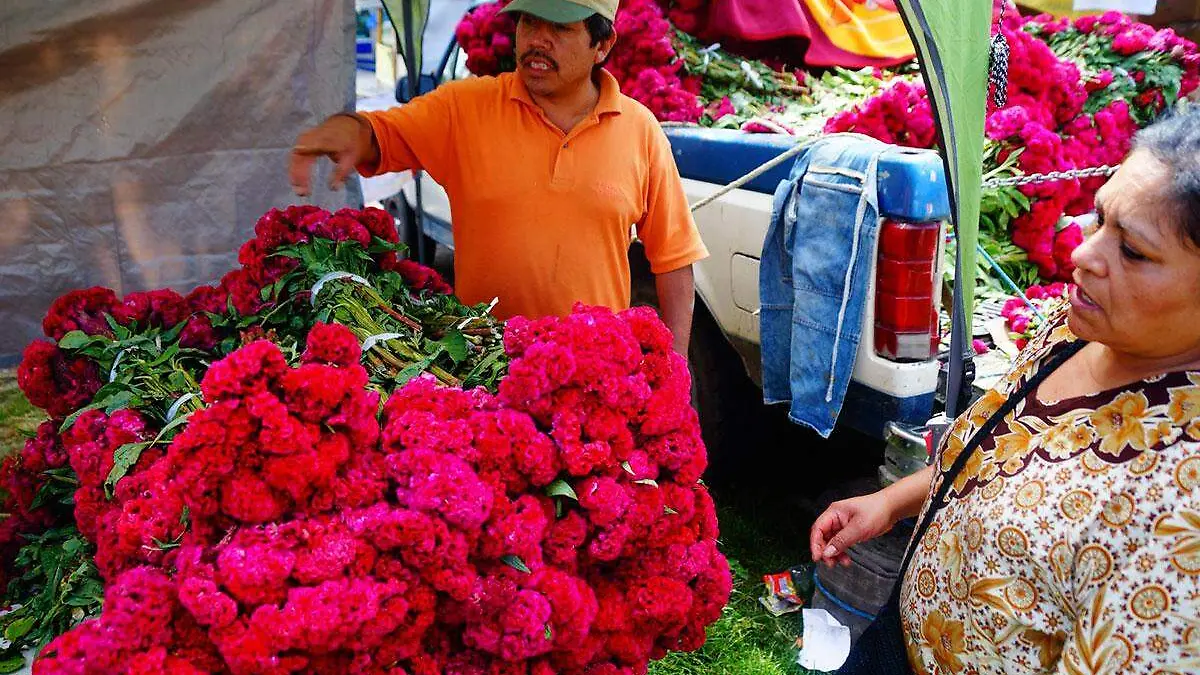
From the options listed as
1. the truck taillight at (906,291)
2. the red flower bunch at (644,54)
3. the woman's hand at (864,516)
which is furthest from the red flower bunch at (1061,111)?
the woman's hand at (864,516)

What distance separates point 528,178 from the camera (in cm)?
262

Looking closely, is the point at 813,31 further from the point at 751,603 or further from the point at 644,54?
the point at 751,603

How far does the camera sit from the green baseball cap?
2.47 meters

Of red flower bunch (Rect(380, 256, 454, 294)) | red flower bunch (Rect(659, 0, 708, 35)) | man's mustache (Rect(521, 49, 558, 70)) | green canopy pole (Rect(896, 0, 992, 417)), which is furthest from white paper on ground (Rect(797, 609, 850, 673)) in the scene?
red flower bunch (Rect(659, 0, 708, 35))

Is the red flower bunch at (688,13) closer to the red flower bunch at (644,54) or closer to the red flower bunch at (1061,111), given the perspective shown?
the red flower bunch at (644,54)

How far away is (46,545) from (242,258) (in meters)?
0.76

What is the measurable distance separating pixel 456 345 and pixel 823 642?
1.97 m

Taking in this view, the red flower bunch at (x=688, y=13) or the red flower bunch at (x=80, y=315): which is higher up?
the red flower bunch at (x=688, y=13)

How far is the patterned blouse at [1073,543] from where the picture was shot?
1.20 metres

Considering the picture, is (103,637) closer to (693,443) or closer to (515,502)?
(515,502)

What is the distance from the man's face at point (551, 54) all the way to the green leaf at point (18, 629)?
5.83 ft

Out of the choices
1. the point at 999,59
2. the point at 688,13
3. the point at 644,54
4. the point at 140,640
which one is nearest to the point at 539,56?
the point at 999,59

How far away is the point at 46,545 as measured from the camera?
2002 millimetres

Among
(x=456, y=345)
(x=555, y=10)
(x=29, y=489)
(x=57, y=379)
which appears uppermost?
(x=555, y=10)
